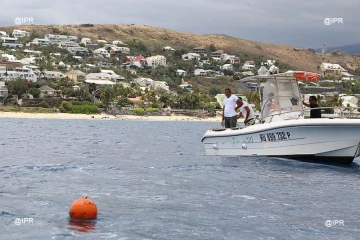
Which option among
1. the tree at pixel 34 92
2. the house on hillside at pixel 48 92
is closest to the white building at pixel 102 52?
the house on hillside at pixel 48 92

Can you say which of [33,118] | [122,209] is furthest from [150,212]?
[33,118]

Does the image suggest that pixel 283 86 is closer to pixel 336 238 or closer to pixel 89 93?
pixel 336 238

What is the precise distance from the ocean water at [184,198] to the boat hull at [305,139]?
36cm

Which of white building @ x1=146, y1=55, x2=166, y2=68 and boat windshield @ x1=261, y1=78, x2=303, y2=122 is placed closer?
boat windshield @ x1=261, y1=78, x2=303, y2=122

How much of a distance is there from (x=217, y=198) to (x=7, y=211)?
5104 mm

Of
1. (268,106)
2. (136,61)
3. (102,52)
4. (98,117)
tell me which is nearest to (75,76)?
(98,117)

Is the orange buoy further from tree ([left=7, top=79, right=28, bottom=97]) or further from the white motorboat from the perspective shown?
tree ([left=7, top=79, right=28, bottom=97])

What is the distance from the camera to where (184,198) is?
49.3 feet

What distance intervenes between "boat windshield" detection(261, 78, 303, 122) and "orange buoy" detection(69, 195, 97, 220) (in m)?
11.1

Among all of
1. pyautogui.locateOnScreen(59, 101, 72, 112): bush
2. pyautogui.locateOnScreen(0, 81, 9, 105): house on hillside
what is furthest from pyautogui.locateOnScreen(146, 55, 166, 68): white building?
pyautogui.locateOnScreen(59, 101, 72, 112): bush

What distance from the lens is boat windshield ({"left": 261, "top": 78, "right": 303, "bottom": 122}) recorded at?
22766 millimetres

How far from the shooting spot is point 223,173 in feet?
62.9

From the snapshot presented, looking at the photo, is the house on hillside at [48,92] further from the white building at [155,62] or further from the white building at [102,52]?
the white building at [102,52]

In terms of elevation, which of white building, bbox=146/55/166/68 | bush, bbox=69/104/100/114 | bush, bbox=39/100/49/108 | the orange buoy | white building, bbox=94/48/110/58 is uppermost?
white building, bbox=94/48/110/58
